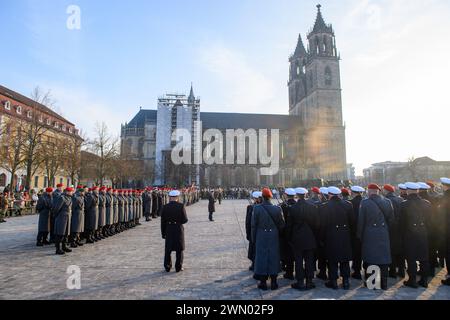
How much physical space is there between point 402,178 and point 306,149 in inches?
987

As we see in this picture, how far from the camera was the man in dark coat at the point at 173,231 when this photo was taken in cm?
705

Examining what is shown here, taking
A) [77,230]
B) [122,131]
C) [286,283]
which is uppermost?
[122,131]

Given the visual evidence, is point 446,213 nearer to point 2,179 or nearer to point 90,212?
point 90,212

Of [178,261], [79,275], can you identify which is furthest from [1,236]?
[178,261]

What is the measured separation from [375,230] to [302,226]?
1.44 meters

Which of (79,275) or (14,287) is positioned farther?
(79,275)

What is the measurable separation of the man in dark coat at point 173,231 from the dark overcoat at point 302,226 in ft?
8.47

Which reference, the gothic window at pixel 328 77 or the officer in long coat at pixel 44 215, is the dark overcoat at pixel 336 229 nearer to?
the officer in long coat at pixel 44 215

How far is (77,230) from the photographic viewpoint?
9805 millimetres

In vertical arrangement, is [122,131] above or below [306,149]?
above

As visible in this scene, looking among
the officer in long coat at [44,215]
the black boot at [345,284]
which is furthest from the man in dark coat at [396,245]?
the officer in long coat at [44,215]

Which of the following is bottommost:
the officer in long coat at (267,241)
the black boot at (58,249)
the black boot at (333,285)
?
the black boot at (333,285)

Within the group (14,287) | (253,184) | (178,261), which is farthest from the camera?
(253,184)
